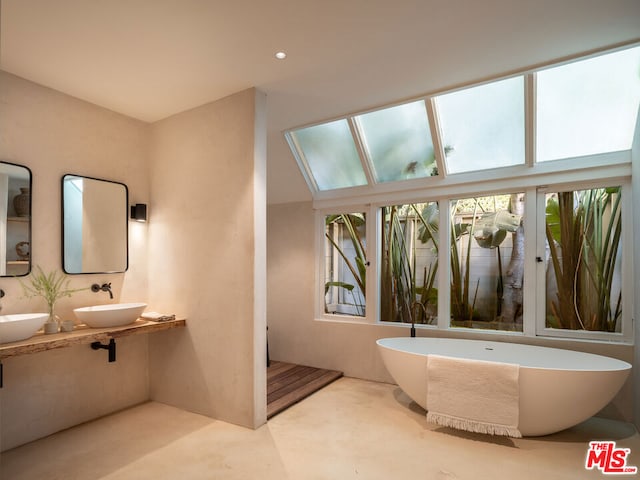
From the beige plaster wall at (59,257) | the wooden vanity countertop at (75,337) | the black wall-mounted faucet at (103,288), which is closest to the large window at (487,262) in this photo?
the wooden vanity countertop at (75,337)

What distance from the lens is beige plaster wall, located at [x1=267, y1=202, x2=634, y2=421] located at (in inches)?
161

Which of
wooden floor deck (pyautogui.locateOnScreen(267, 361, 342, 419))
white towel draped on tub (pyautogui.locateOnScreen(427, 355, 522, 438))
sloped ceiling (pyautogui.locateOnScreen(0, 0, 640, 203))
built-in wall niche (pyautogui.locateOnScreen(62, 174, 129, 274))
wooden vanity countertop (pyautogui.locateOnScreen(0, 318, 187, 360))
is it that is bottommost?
wooden floor deck (pyautogui.locateOnScreen(267, 361, 342, 419))

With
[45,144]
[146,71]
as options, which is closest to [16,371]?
[45,144]

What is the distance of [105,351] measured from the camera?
3221 mm

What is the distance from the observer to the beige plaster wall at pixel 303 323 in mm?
4094

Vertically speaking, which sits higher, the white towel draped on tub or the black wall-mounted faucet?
the black wall-mounted faucet

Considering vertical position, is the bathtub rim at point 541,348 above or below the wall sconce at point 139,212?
below

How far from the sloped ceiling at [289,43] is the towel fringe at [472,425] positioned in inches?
102

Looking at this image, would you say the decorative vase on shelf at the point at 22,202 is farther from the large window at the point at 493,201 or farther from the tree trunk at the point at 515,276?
Answer: the tree trunk at the point at 515,276

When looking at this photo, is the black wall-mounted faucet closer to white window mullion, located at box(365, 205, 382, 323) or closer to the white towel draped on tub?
white window mullion, located at box(365, 205, 382, 323)

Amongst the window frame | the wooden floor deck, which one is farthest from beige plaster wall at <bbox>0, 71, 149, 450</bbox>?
the window frame

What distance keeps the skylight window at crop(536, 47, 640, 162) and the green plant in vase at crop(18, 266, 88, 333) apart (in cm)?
422

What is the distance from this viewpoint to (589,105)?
304 centimetres

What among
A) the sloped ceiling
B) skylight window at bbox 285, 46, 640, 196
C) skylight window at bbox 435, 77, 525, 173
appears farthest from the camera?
skylight window at bbox 435, 77, 525, 173
